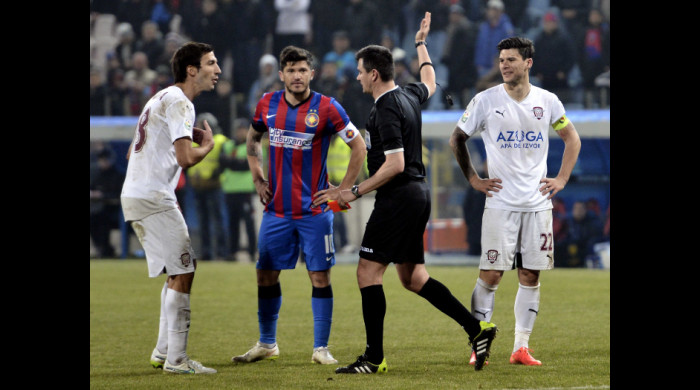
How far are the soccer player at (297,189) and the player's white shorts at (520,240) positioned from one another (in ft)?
3.43

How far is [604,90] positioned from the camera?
51.4ft

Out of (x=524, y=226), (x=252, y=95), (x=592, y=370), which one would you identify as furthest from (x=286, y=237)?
(x=252, y=95)

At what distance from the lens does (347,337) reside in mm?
7809

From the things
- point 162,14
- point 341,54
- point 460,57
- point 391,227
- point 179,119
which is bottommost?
point 391,227

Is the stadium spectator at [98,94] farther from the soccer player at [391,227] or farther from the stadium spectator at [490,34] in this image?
the soccer player at [391,227]

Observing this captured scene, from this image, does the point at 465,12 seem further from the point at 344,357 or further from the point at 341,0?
the point at 344,357

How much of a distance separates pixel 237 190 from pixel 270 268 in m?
9.29

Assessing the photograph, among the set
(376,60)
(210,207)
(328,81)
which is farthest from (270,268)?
(328,81)

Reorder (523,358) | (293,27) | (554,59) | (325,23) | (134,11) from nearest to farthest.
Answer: (523,358) < (554,59) < (293,27) < (325,23) < (134,11)

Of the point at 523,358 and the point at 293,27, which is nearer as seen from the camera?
the point at 523,358

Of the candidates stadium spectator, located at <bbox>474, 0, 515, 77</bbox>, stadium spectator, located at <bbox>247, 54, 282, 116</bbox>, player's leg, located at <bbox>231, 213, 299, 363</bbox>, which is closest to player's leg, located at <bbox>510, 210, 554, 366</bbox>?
player's leg, located at <bbox>231, 213, 299, 363</bbox>

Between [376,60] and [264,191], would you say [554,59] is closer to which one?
[264,191]

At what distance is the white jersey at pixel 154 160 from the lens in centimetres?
595

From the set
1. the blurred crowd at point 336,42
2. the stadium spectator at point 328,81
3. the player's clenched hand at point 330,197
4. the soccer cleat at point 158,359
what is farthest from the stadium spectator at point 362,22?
the soccer cleat at point 158,359
